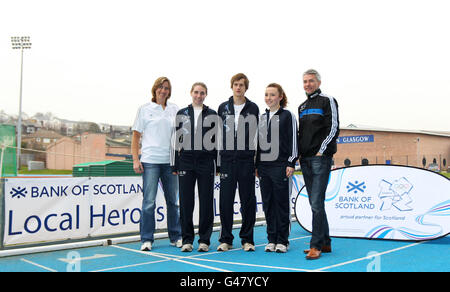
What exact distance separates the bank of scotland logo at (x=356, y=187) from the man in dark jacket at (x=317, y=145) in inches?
62.6

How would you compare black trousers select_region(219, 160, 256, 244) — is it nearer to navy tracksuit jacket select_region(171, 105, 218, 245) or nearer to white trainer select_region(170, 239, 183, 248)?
navy tracksuit jacket select_region(171, 105, 218, 245)

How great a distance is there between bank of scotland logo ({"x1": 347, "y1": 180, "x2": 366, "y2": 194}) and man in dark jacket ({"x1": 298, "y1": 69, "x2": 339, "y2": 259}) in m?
1.59

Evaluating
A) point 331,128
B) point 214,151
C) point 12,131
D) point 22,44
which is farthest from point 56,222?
point 22,44

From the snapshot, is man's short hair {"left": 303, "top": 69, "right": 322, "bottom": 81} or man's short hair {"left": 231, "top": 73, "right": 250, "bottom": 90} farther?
man's short hair {"left": 231, "top": 73, "right": 250, "bottom": 90}

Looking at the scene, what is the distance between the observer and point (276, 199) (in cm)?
495

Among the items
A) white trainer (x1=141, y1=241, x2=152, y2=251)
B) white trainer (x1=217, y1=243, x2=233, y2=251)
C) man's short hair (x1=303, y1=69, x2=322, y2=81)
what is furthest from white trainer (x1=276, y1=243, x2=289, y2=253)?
man's short hair (x1=303, y1=69, x2=322, y2=81)

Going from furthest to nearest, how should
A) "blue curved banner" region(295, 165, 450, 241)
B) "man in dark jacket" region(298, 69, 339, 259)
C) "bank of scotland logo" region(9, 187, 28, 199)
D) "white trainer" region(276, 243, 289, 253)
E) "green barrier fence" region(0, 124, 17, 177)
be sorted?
"green barrier fence" region(0, 124, 17, 177) < "blue curved banner" region(295, 165, 450, 241) < "bank of scotland logo" region(9, 187, 28, 199) < "white trainer" region(276, 243, 289, 253) < "man in dark jacket" region(298, 69, 339, 259)

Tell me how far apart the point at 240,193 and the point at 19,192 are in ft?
9.64

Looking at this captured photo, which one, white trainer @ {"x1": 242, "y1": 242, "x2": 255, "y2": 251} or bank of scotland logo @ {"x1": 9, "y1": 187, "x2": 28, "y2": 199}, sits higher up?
bank of scotland logo @ {"x1": 9, "y1": 187, "x2": 28, "y2": 199}

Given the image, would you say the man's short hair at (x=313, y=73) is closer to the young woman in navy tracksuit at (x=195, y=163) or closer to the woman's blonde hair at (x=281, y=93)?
the woman's blonde hair at (x=281, y=93)

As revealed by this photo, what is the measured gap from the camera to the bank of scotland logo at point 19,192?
527cm

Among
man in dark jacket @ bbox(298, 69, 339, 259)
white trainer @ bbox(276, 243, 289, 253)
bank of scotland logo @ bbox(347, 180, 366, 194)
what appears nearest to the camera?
man in dark jacket @ bbox(298, 69, 339, 259)

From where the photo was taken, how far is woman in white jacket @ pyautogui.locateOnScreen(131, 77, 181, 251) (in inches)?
203

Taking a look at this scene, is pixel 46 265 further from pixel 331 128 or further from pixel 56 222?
pixel 331 128
